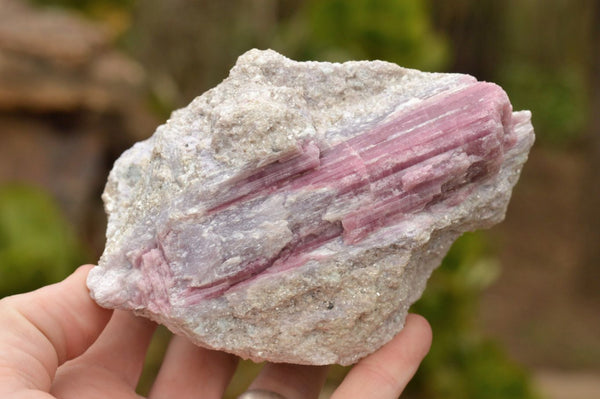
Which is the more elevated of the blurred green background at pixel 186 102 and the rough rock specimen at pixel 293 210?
the rough rock specimen at pixel 293 210

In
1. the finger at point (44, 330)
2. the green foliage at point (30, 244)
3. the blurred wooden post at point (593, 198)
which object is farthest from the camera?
the blurred wooden post at point (593, 198)

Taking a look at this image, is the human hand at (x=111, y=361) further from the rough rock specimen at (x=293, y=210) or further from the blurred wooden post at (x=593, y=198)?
the blurred wooden post at (x=593, y=198)

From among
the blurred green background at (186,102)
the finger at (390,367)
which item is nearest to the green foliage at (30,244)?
the blurred green background at (186,102)

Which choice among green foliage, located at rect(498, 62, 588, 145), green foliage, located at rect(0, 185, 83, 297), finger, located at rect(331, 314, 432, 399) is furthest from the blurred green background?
green foliage, located at rect(498, 62, 588, 145)

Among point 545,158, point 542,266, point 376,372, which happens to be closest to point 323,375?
point 376,372

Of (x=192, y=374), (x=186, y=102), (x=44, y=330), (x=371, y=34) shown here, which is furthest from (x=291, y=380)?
(x=186, y=102)
